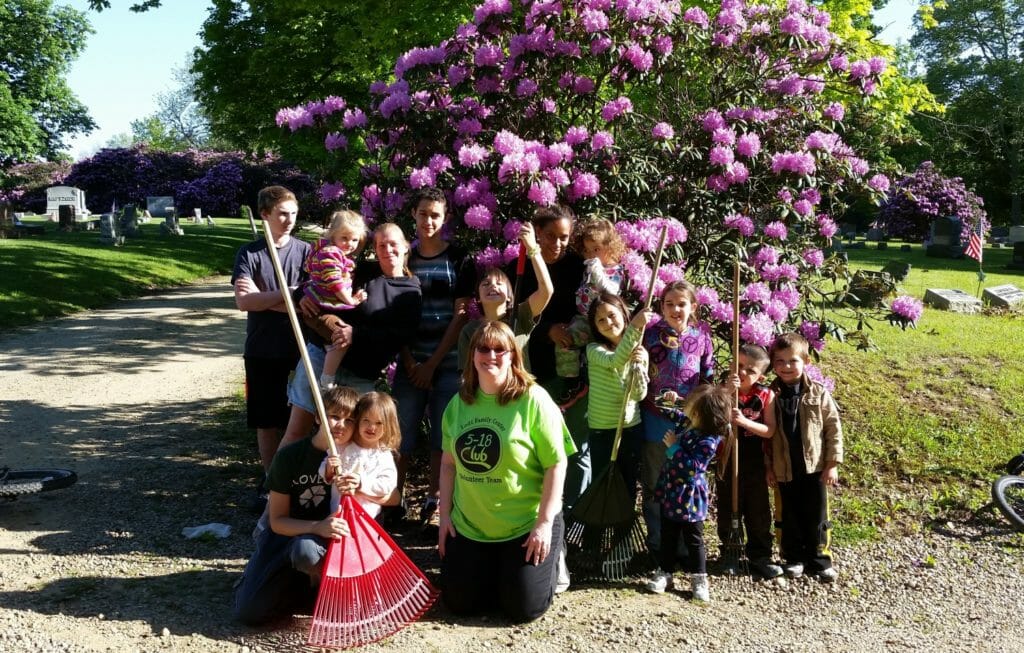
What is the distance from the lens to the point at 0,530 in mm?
4934

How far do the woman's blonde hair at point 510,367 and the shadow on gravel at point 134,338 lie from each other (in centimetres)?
658

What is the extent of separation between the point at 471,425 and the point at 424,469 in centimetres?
231

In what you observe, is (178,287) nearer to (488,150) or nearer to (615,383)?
(488,150)

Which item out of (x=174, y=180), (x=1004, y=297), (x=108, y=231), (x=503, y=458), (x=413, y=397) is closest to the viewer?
(x=503, y=458)

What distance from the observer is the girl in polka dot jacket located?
427cm

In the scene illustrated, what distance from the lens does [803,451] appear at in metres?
4.61

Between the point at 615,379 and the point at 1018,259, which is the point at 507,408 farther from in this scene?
the point at 1018,259

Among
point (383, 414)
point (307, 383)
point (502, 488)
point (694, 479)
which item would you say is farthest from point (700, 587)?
point (307, 383)

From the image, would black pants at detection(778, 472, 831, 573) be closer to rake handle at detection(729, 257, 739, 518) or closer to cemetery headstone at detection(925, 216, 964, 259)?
rake handle at detection(729, 257, 739, 518)

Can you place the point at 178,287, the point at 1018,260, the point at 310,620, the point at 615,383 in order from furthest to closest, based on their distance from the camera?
the point at 1018,260 < the point at 178,287 < the point at 615,383 < the point at 310,620

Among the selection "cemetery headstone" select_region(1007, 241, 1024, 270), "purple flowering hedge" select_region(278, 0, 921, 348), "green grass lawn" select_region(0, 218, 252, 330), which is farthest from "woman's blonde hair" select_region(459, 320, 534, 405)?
"cemetery headstone" select_region(1007, 241, 1024, 270)

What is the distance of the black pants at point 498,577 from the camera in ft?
12.9

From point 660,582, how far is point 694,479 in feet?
1.82

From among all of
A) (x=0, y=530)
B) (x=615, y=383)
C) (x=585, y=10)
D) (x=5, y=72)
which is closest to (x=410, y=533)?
(x=615, y=383)
